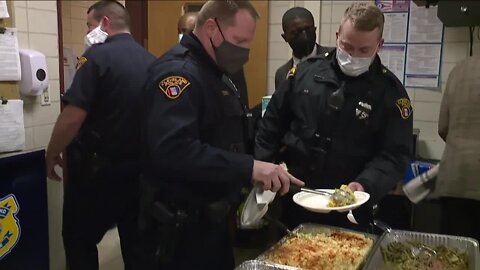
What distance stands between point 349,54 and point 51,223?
6.94 feet

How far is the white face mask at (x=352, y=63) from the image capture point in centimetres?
194

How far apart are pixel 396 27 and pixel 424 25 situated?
7.4 inches

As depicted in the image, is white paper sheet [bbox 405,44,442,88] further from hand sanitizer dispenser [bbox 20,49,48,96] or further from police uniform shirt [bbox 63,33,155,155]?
hand sanitizer dispenser [bbox 20,49,48,96]

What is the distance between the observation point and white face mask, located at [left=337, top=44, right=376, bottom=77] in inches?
76.3

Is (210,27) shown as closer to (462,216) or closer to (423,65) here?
(462,216)

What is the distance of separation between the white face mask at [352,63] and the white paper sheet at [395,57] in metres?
1.67

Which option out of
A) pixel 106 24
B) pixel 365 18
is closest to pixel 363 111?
pixel 365 18

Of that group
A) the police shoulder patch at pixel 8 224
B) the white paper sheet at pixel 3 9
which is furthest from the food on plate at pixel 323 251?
the white paper sheet at pixel 3 9

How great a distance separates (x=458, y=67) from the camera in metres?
2.67

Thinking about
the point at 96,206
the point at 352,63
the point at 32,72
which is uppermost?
the point at 352,63

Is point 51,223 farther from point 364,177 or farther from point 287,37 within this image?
point 364,177

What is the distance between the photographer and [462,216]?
286 centimetres

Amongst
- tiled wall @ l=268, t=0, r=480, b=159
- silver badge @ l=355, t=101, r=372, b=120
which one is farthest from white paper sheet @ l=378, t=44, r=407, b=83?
silver badge @ l=355, t=101, r=372, b=120

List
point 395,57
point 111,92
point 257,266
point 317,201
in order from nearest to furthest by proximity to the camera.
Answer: point 257,266
point 317,201
point 111,92
point 395,57
